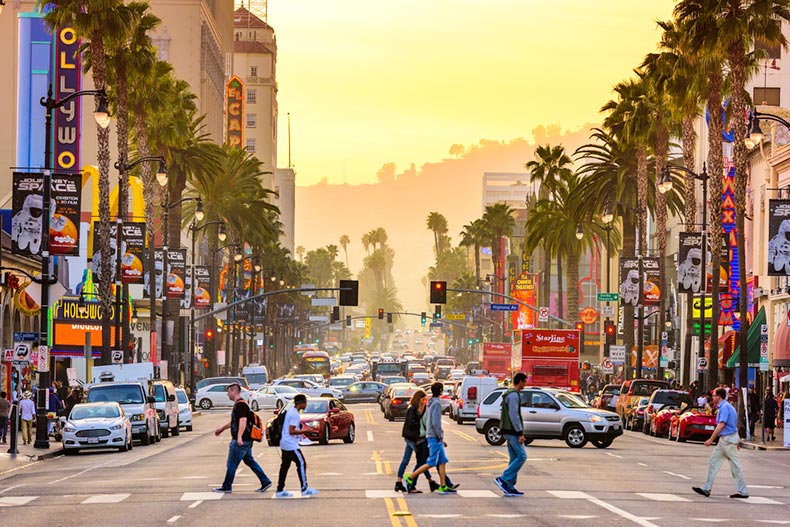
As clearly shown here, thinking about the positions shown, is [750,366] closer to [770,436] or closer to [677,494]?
[770,436]

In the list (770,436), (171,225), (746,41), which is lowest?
(770,436)

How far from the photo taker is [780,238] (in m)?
43.5

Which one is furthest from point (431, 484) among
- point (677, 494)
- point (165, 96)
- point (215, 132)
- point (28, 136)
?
point (215, 132)

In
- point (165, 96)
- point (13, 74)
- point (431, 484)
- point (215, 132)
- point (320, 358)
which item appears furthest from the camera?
point (215, 132)

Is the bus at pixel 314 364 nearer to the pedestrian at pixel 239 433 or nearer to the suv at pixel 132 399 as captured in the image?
the suv at pixel 132 399

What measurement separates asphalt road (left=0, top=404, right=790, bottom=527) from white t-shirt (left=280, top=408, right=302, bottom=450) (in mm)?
983

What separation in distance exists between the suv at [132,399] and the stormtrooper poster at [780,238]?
20041 millimetres

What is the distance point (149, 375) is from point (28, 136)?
5757cm

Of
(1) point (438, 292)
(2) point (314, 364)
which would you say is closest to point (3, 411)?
(1) point (438, 292)

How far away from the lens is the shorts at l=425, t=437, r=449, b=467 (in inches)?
978

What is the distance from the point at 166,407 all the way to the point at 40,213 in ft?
40.2

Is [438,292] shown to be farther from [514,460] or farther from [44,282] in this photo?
[514,460]

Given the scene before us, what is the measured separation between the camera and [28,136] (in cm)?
10456

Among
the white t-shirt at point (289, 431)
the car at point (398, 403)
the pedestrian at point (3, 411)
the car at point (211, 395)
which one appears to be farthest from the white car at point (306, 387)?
the white t-shirt at point (289, 431)
